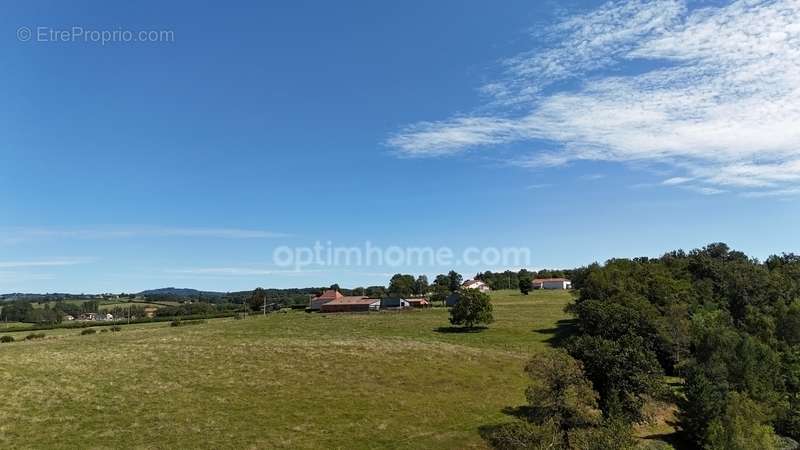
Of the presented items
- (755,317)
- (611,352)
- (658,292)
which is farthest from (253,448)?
(755,317)

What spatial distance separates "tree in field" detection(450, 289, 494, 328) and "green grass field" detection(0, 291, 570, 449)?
818 cm

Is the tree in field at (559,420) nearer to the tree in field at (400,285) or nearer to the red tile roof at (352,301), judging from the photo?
the red tile roof at (352,301)

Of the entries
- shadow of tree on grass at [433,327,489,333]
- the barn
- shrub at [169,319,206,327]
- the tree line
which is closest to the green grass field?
shadow of tree on grass at [433,327,489,333]

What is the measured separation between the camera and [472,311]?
96.0 meters

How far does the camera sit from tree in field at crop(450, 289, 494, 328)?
9606 centimetres

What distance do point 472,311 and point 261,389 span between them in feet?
172

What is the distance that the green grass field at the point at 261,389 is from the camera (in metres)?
39.0

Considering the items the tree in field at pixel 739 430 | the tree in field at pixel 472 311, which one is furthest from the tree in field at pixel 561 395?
the tree in field at pixel 472 311

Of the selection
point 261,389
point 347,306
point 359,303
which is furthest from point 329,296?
point 261,389

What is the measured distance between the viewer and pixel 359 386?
5425 cm

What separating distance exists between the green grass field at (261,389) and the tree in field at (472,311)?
818 cm

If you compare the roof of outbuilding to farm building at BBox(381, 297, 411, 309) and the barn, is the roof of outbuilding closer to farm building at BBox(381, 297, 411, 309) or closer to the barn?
the barn

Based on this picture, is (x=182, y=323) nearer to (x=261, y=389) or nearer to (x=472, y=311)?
(x=472, y=311)

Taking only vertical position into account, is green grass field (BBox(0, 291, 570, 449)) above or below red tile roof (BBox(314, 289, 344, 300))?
below
